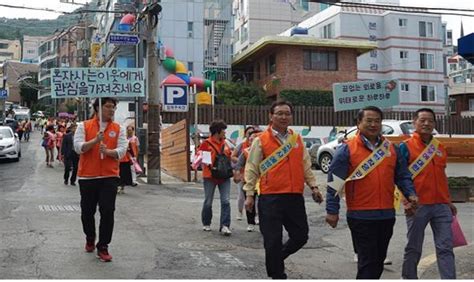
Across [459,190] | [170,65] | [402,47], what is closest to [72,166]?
[459,190]

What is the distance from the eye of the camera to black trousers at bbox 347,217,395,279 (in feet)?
16.2

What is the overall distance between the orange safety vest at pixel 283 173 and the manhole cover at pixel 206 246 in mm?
2448

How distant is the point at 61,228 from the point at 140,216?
1934 mm

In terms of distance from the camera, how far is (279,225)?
18.1 feet

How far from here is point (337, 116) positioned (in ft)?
98.5

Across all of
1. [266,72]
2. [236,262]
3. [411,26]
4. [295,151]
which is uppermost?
[411,26]

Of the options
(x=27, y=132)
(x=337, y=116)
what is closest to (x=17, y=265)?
(x=337, y=116)

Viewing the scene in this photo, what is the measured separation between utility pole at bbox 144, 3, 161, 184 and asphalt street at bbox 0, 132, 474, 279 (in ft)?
13.3

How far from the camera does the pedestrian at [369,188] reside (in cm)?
497

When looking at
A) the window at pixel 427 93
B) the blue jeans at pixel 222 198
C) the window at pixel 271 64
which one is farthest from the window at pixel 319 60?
the blue jeans at pixel 222 198

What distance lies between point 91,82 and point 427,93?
40634 mm

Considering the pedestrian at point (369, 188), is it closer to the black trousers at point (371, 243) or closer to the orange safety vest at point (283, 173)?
the black trousers at point (371, 243)

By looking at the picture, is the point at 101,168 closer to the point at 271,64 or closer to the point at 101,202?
the point at 101,202

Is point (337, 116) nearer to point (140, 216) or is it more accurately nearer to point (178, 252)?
point (140, 216)
